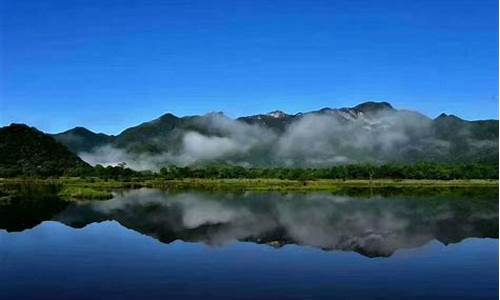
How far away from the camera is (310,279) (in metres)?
20.2

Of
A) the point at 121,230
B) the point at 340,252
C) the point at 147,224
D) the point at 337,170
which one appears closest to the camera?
the point at 340,252

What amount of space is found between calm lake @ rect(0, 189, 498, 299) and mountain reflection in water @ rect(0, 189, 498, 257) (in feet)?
0.33

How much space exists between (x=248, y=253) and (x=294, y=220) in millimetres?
14564

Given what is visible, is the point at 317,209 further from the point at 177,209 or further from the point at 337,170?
the point at 337,170

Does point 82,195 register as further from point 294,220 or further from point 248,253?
point 248,253

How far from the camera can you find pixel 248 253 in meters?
26.1

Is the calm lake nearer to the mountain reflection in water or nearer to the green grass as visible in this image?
the mountain reflection in water

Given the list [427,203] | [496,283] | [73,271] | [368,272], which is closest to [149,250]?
[73,271]

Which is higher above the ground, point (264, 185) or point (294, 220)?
point (264, 185)

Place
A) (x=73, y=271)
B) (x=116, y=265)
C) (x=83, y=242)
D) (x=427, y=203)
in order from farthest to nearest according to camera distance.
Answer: (x=427, y=203), (x=83, y=242), (x=116, y=265), (x=73, y=271)

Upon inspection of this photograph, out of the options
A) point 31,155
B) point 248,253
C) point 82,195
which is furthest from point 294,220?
point 31,155

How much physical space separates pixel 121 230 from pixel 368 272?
57.0 feet

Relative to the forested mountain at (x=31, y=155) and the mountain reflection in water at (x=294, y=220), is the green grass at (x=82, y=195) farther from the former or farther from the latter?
the forested mountain at (x=31, y=155)

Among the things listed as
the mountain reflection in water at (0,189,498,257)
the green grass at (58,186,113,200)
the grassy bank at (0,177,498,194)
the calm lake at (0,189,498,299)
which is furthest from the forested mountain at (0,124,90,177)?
the calm lake at (0,189,498,299)
